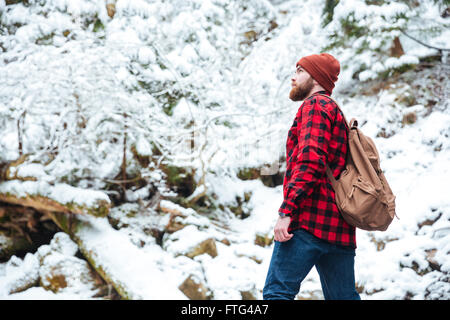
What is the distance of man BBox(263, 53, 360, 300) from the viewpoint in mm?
1371

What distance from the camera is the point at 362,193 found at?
1.38 metres

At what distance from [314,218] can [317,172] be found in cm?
22

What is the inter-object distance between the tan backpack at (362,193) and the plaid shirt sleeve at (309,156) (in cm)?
15

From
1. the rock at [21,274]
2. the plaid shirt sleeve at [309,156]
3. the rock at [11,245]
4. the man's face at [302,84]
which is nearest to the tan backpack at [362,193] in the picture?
the plaid shirt sleeve at [309,156]

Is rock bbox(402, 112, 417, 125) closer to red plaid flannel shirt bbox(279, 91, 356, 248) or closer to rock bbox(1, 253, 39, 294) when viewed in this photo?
red plaid flannel shirt bbox(279, 91, 356, 248)

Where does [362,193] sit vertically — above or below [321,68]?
below

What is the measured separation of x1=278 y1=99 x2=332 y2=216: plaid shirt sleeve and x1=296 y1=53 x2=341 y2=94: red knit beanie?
23 centimetres

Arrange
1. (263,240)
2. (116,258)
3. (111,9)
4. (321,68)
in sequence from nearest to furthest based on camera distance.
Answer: (321,68) < (116,258) < (263,240) < (111,9)

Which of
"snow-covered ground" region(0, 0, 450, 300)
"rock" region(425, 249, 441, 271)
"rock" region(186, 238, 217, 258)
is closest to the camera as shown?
"rock" region(425, 249, 441, 271)

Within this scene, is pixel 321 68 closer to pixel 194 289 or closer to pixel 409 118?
pixel 194 289

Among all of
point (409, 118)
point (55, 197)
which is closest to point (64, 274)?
point (55, 197)

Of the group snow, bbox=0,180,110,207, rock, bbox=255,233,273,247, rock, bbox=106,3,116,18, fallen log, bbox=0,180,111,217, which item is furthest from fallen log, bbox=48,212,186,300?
rock, bbox=106,3,116,18
